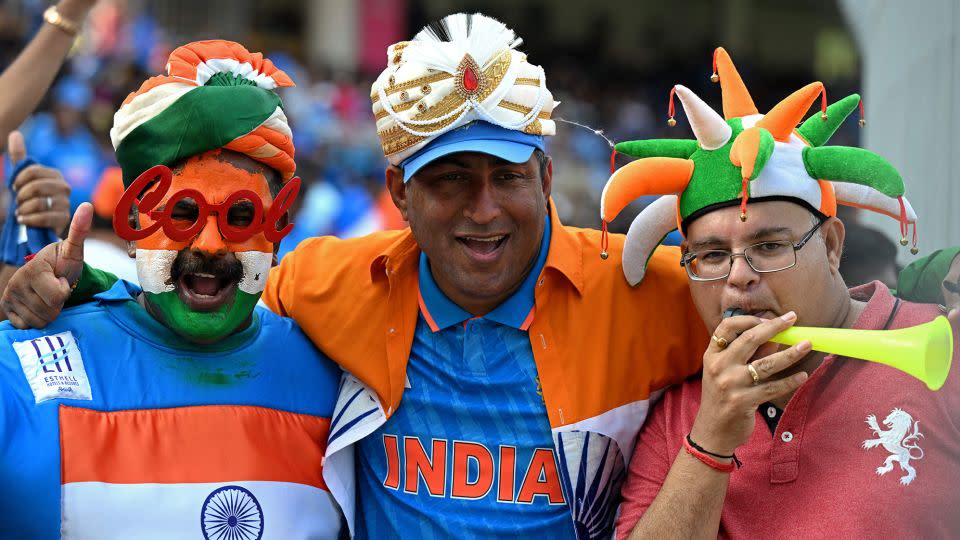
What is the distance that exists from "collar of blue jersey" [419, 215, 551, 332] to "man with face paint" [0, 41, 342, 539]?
0.44 m

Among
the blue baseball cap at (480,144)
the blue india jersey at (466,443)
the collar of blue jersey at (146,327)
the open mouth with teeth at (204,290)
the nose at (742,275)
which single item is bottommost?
the blue india jersey at (466,443)

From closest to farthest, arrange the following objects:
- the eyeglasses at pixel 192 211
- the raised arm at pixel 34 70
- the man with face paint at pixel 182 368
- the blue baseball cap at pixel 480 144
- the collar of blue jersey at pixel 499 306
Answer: the man with face paint at pixel 182 368 < the eyeglasses at pixel 192 211 < the blue baseball cap at pixel 480 144 < the collar of blue jersey at pixel 499 306 < the raised arm at pixel 34 70

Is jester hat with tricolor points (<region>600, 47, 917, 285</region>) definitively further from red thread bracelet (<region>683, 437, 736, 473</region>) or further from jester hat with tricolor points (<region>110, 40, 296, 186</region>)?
jester hat with tricolor points (<region>110, 40, 296, 186</region>)

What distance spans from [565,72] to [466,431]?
1644 cm

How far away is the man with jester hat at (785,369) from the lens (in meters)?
2.70

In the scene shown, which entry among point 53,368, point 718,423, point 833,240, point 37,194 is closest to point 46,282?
point 53,368

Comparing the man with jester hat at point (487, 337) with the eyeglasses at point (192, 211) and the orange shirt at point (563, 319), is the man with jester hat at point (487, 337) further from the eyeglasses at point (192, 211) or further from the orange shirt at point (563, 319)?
the eyeglasses at point (192, 211)

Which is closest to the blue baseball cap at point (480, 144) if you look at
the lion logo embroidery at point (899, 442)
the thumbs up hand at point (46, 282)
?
the thumbs up hand at point (46, 282)

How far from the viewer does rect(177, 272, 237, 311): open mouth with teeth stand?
10.5ft

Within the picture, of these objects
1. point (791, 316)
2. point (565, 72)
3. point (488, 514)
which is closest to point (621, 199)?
point (791, 316)

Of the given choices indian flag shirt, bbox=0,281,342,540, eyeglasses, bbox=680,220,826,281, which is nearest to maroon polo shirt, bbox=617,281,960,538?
eyeglasses, bbox=680,220,826,281

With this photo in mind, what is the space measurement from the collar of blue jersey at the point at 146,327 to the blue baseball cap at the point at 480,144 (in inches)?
29.2

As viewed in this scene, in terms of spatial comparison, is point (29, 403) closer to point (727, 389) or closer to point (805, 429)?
point (727, 389)

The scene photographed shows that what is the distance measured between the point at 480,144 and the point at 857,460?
1.34 m
